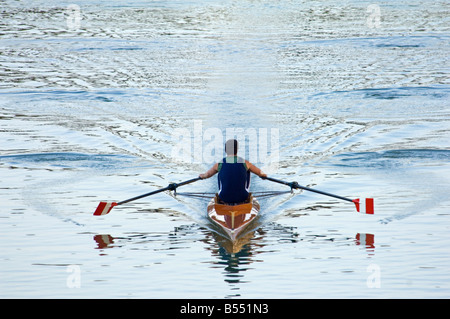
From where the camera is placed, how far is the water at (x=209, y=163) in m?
12.2

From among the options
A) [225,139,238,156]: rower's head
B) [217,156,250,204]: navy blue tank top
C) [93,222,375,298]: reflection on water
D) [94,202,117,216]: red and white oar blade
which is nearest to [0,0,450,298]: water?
[93,222,375,298]: reflection on water

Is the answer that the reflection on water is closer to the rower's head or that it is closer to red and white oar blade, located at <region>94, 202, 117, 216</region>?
red and white oar blade, located at <region>94, 202, 117, 216</region>

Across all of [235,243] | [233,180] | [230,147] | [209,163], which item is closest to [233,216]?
[235,243]

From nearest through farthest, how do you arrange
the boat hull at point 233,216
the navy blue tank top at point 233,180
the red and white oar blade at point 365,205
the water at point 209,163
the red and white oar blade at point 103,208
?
the water at point 209,163 → the boat hull at point 233,216 → the navy blue tank top at point 233,180 → the red and white oar blade at point 365,205 → the red and white oar blade at point 103,208

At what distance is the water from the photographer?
12.2 m

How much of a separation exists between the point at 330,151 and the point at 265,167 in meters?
2.48

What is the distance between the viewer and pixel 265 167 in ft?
64.5

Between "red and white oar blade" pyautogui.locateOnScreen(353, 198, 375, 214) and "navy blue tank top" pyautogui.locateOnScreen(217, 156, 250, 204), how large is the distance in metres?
2.70

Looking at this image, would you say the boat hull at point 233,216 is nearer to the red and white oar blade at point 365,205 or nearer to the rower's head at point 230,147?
the rower's head at point 230,147

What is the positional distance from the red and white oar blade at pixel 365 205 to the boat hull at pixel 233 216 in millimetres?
2408

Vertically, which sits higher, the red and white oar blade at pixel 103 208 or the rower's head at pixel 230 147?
the rower's head at pixel 230 147

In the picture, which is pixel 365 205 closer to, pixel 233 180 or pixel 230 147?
pixel 233 180

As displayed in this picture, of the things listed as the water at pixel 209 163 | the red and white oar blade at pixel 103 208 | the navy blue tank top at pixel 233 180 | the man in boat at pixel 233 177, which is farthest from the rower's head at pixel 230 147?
the red and white oar blade at pixel 103 208
